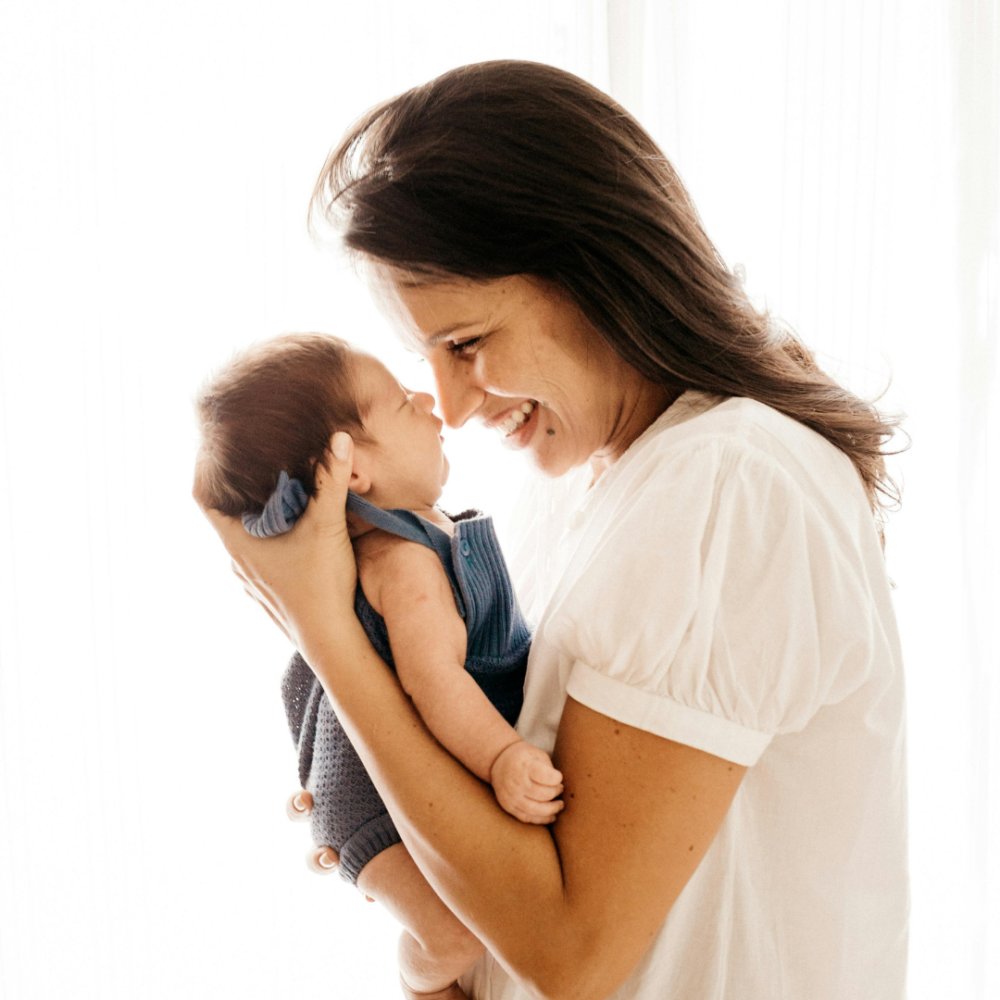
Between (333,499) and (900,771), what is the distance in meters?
0.72

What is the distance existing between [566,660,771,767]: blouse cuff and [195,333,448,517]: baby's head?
47 cm

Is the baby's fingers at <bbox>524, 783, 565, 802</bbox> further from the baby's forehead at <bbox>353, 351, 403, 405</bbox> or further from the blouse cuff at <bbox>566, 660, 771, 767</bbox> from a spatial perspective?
the baby's forehead at <bbox>353, 351, 403, 405</bbox>

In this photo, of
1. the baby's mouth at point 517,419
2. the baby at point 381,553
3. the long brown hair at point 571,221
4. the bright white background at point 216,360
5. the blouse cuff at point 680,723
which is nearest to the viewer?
the blouse cuff at point 680,723

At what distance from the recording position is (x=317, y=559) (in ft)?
3.40

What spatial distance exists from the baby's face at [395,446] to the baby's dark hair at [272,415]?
0.02 m

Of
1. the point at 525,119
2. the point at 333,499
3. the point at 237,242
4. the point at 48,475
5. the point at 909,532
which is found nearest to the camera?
the point at 525,119

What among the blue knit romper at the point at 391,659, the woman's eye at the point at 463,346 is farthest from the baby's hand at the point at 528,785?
the woman's eye at the point at 463,346

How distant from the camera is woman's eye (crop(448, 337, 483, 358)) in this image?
1052mm

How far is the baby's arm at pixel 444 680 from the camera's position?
2.78 ft

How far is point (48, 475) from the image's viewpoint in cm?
163

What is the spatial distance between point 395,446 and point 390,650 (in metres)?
0.27

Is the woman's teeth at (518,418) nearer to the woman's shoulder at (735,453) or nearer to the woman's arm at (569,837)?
the woman's shoulder at (735,453)

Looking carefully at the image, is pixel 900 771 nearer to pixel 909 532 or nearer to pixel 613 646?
pixel 613 646

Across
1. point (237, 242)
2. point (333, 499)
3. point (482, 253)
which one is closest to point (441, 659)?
point (333, 499)
